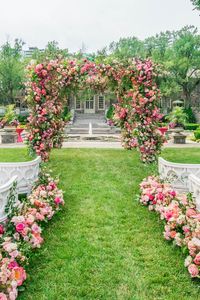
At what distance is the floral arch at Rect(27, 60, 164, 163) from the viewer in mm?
10484

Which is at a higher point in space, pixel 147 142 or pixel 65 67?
pixel 65 67

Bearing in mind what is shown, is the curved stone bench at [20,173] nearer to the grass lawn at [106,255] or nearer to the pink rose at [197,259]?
the grass lawn at [106,255]

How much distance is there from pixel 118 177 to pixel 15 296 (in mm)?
6055

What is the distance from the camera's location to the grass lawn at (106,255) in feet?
12.9

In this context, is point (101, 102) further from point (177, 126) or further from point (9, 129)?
point (9, 129)

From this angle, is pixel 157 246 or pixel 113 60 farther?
pixel 113 60

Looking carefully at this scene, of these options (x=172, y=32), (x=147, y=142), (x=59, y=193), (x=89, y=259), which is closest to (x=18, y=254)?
(x=89, y=259)

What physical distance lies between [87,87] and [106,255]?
23.0ft

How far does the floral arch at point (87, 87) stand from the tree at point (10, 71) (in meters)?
25.0

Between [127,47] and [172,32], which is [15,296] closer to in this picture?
[172,32]

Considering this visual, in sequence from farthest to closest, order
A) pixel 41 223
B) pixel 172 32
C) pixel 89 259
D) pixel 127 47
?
pixel 127 47, pixel 172 32, pixel 41 223, pixel 89 259

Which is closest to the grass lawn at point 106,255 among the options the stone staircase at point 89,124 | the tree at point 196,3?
the tree at point 196,3

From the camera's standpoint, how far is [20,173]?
6801 mm

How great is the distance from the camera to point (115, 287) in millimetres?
4004
